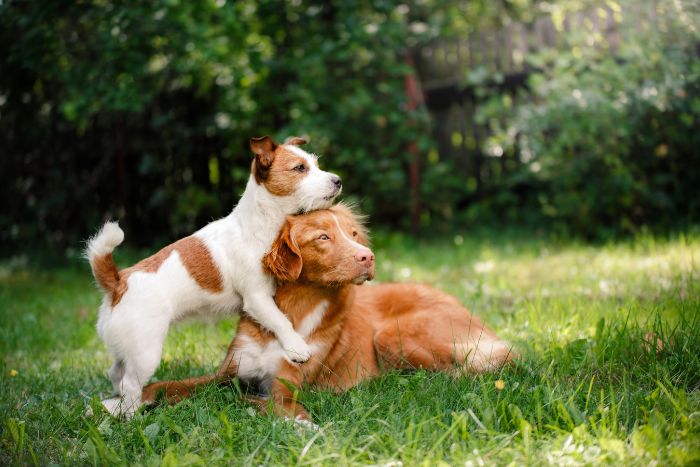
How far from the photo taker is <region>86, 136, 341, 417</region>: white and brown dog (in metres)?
2.93

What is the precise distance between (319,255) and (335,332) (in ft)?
1.33

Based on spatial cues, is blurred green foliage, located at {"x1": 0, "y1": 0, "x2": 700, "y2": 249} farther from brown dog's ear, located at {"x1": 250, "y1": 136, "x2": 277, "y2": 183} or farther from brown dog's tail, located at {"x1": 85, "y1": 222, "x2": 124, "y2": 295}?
brown dog's tail, located at {"x1": 85, "y1": 222, "x2": 124, "y2": 295}

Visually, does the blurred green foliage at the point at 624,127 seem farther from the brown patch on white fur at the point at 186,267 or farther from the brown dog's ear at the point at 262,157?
the brown patch on white fur at the point at 186,267

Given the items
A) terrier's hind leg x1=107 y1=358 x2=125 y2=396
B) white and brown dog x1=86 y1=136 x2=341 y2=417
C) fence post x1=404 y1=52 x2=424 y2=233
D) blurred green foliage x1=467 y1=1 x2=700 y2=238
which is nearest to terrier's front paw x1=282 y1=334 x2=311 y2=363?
white and brown dog x1=86 y1=136 x2=341 y2=417

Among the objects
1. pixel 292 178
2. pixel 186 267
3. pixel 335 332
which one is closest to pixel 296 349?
pixel 335 332

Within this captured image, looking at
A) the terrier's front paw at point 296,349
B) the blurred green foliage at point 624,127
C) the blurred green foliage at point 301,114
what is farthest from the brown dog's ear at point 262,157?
the blurred green foliage at point 624,127

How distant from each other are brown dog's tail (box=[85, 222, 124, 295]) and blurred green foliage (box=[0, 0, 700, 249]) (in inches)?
135

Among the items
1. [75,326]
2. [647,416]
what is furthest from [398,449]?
[75,326]

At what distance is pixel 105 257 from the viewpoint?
307 centimetres

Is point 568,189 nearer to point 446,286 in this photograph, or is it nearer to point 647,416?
point 446,286

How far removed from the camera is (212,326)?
4.61 m

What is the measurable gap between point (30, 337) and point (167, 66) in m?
4.03

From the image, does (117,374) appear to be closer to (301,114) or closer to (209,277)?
(209,277)

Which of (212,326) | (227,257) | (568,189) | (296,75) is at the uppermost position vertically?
(227,257)
